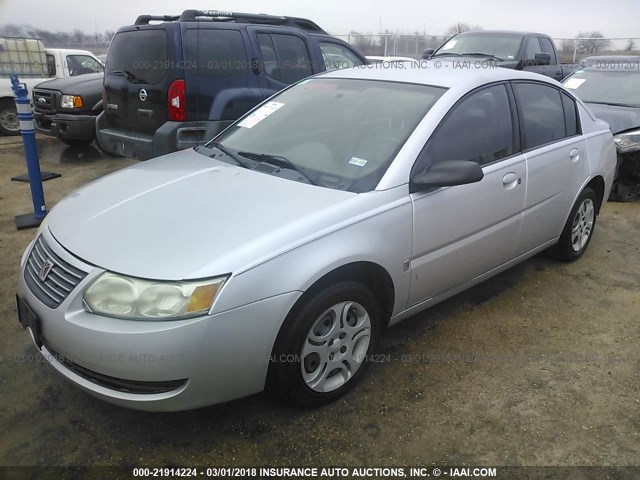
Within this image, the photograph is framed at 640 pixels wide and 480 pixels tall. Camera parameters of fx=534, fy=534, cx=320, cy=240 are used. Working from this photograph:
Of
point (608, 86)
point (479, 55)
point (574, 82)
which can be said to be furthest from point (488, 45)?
point (608, 86)

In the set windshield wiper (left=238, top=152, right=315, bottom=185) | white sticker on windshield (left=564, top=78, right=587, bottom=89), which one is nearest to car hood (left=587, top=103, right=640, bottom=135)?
white sticker on windshield (left=564, top=78, right=587, bottom=89)

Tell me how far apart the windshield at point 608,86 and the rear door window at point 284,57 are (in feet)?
11.8

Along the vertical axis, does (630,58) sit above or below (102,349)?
above

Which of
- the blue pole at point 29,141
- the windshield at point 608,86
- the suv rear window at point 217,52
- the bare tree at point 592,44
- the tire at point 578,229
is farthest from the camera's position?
the bare tree at point 592,44

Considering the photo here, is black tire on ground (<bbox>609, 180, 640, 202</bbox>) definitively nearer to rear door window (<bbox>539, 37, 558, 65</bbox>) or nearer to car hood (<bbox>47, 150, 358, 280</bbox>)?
rear door window (<bbox>539, 37, 558, 65</bbox>)

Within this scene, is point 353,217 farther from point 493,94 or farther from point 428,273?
point 493,94

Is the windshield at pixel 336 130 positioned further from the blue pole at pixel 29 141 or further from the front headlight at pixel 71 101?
the front headlight at pixel 71 101

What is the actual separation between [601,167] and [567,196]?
0.61 metres

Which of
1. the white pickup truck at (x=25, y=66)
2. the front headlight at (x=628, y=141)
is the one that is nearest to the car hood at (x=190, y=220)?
the front headlight at (x=628, y=141)

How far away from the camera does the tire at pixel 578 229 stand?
13.7 feet

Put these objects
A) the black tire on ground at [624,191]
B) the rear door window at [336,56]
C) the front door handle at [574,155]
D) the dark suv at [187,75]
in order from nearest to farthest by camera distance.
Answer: the front door handle at [574,155] → the dark suv at [187,75] → the black tire on ground at [624,191] → the rear door window at [336,56]

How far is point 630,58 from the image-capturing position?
24.8ft

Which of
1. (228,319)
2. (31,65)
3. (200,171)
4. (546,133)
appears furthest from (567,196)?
(31,65)

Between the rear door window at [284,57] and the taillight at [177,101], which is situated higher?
the rear door window at [284,57]
